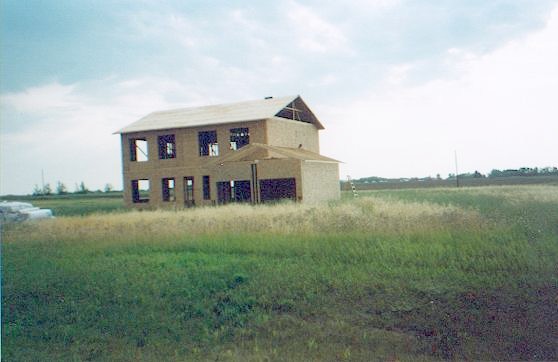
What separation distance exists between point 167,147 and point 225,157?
749cm

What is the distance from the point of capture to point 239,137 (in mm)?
30062

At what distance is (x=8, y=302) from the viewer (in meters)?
8.14

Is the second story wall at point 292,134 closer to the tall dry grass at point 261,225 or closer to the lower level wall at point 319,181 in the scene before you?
the lower level wall at point 319,181

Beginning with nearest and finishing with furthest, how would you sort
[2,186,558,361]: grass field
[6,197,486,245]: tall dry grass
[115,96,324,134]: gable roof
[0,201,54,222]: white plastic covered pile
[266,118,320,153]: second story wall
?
1. [2,186,558,361]: grass field
2. [6,197,486,245]: tall dry grass
3. [0,201,54,222]: white plastic covered pile
4. [266,118,320,153]: second story wall
5. [115,96,324,134]: gable roof

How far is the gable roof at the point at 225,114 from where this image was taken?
28.4 meters

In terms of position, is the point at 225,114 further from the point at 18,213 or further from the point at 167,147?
the point at 18,213

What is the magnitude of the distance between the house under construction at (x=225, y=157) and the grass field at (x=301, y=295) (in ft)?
43.0

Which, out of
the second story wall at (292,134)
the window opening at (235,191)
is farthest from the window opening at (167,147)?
the second story wall at (292,134)

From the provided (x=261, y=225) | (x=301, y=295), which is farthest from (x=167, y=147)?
(x=301, y=295)

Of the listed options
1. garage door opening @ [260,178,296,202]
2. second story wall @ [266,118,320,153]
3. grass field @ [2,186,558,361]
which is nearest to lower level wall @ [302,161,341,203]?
garage door opening @ [260,178,296,202]

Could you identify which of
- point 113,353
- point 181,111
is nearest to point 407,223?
point 113,353

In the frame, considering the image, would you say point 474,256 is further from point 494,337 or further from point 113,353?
point 113,353

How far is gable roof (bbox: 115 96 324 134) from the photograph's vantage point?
28391mm

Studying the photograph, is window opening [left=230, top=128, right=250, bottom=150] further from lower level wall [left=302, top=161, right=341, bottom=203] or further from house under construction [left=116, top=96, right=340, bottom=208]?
lower level wall [left=302, top=161, right=341, bottom=203]
